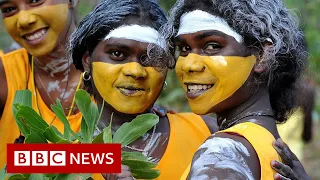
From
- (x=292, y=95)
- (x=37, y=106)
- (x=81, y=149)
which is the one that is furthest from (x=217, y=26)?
(x=37, y=106)

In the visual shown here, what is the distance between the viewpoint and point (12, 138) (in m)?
4.09

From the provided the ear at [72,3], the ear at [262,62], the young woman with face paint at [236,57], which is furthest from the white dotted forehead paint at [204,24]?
the ear at [72,3]

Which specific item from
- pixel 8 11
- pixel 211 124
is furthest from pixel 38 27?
pixel 211 124

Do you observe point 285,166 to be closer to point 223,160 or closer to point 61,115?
point 223,160

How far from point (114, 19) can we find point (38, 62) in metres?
0.94

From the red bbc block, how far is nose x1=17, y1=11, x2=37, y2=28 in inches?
53.3

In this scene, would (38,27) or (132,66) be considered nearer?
(132,66)

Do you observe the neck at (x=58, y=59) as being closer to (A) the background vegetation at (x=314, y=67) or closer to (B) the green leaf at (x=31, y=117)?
(B) the green leaf at (x=31, y=117)

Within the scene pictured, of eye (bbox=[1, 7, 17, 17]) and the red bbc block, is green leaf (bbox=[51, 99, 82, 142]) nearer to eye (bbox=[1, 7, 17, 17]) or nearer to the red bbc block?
the red bbc block

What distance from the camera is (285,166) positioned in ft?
9.04

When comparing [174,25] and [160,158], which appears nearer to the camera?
[174,25]

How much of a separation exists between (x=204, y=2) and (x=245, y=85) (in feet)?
1.33

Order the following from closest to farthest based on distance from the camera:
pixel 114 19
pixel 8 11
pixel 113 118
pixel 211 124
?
pixel 114 19, pixel 113 118, pixel 211 124, pixel 8 11

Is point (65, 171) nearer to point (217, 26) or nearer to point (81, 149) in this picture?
point (81, 149)
